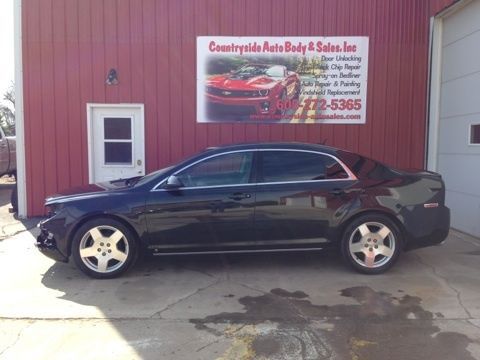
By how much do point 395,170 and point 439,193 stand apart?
0.57 meters

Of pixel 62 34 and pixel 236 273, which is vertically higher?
pixel 62 34

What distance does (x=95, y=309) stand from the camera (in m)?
4.72

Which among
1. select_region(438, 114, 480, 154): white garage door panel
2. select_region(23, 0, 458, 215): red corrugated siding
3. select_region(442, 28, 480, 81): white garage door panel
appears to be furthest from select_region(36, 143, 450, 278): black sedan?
select_region(23, 0, 458, 215): red corrugated siding

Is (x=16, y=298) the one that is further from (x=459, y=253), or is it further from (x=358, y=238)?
(x=459, y=253)

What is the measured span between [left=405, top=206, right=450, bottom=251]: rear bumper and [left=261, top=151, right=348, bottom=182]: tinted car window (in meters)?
0.94

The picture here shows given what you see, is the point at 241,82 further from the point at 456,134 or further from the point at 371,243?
the point at 371,243

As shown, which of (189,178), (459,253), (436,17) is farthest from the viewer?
(436,17)

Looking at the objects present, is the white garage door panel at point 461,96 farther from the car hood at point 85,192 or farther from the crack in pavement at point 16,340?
the crack in pavement at point 16,340

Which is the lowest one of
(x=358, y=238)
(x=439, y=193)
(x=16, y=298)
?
(x=16, y=298)

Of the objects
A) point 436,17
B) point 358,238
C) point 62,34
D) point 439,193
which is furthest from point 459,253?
point 62,34

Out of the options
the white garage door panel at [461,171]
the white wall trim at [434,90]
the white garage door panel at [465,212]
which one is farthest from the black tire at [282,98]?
the white garage door panel at [465,212]

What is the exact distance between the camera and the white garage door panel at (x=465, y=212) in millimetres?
7652

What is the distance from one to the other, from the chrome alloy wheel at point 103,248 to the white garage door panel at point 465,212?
212 inches

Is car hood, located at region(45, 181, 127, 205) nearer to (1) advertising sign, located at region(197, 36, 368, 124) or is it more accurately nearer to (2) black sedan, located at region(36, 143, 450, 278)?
(2) black sedan, located at region(36, 143, 450, 278)
